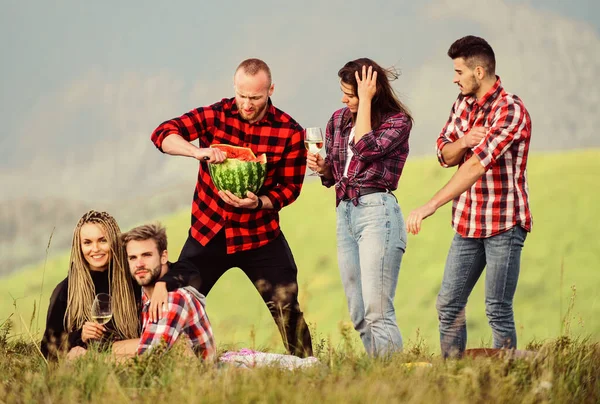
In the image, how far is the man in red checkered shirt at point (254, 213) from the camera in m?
7.66

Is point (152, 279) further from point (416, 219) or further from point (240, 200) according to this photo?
point (416, 219)

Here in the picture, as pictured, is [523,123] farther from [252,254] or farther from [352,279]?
[252,254]

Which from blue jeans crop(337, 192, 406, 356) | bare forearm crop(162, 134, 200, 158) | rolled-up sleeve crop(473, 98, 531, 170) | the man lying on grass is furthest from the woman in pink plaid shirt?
the man lying on grass

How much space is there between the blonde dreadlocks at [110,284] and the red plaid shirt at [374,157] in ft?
5.86

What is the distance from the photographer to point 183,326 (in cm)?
628

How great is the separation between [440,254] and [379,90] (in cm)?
690

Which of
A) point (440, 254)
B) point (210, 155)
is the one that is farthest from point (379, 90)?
point (440, 254)

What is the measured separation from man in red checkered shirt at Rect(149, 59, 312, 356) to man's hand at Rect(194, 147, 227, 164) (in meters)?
0.42

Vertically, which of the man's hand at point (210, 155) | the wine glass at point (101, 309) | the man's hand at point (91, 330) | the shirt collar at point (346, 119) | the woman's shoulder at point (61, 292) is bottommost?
the man's hand at point (91, 330)

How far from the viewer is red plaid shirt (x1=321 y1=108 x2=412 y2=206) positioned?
689 centimetres

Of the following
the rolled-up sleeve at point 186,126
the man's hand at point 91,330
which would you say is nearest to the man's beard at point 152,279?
the man's hand at point 91,330

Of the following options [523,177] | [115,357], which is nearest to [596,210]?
[523,177]

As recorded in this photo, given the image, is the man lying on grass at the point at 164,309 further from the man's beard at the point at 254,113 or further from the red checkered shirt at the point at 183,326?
the man's beard at the point at 254,113

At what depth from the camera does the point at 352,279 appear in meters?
7.07
